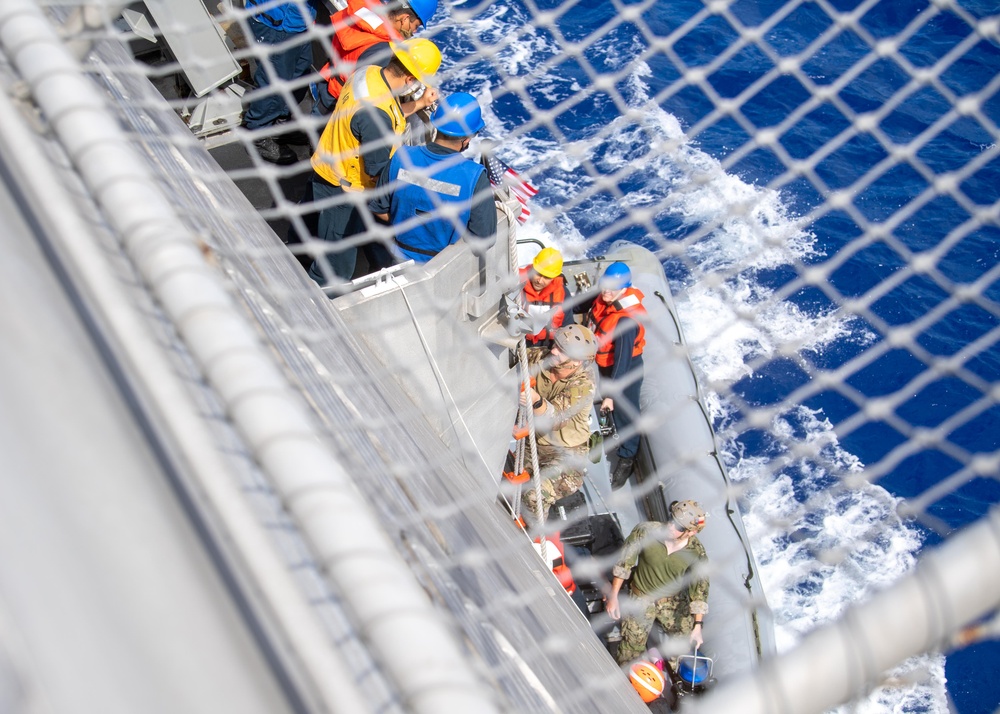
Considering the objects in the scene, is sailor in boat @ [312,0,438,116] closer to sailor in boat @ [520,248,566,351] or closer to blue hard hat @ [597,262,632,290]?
sailor in boat @ [520,248,566,351]

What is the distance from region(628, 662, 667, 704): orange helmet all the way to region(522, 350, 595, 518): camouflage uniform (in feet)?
2.67

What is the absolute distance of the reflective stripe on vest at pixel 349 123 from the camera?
3.19m

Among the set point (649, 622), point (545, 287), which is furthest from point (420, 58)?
point (649, 622)

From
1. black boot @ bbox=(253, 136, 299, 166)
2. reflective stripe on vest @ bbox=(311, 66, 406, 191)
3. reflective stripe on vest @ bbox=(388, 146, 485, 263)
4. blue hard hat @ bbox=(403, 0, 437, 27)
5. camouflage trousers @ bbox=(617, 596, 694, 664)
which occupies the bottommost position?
camouflage trousers @ bbox=(617, 596, 694, 664)

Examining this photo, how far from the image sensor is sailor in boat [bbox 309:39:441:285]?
10.5ft

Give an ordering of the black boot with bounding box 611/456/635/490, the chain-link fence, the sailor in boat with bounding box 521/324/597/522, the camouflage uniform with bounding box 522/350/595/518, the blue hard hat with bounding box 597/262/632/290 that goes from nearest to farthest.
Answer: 1. the chain-link fence
2. the sailor in boat with bounding box 521/324/597/522
3. the camouflage uniform with bounding box 522/350/595/518
4. the blue hard hat with bounding box 597/262/632/290
5. the black boot with bounding box 611/456/635/490

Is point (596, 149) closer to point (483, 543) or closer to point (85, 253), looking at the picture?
point (483, 543)

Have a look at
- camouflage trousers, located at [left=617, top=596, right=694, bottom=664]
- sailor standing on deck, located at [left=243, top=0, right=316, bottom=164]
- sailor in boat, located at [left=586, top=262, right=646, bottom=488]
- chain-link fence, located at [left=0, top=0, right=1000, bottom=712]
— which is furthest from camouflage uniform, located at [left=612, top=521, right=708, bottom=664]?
sailor standing on deck, located at [left=243, top=0, right=316, bottom=164]

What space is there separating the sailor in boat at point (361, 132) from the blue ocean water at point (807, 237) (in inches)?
46.6

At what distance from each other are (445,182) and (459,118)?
0.80ft

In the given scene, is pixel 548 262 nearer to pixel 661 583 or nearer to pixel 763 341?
pixel 661 583

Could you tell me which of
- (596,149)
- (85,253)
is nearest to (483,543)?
(85,253)

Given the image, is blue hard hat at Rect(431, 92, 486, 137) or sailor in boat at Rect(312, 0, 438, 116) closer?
blue hard hat at Rect(431, 92, 486, 137)

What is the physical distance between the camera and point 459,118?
9.53ft
